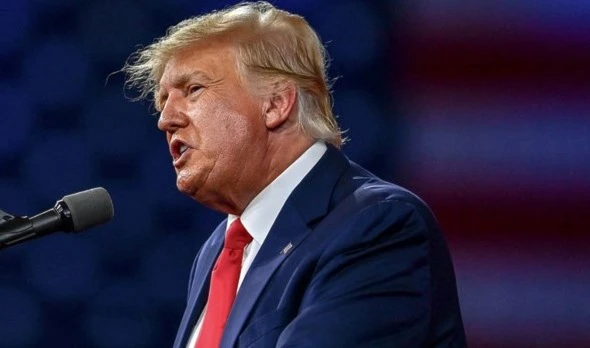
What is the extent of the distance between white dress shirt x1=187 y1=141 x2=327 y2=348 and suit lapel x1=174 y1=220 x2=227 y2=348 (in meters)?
0.01

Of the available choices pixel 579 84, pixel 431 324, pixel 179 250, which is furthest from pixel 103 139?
pixel 431 324

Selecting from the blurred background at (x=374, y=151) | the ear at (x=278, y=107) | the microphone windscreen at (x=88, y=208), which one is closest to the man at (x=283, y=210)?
the ear at (x=278, y=107)

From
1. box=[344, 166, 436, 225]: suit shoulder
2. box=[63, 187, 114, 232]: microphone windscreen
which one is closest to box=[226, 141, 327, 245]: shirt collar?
box=[344, 166, 436, 225]: suit shoulder

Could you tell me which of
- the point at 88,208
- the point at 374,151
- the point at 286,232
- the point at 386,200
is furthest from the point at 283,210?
the point at 374,151

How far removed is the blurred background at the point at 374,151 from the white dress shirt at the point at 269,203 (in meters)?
0.64

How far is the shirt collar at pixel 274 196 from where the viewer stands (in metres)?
1.72

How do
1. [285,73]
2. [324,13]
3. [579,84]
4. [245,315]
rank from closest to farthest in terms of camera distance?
1. [245,315]
2. [285,73]
3. [579,84]
4. [324,13]

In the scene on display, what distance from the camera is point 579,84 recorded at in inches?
90.9

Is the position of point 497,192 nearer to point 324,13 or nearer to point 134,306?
point 324,13

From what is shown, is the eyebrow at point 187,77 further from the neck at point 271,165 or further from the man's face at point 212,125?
the neck at point 271,165

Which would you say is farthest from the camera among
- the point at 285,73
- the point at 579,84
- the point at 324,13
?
the point at 324,13

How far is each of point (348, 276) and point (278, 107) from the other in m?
0.37

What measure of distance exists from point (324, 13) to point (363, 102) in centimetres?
21

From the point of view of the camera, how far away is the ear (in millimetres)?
1780
